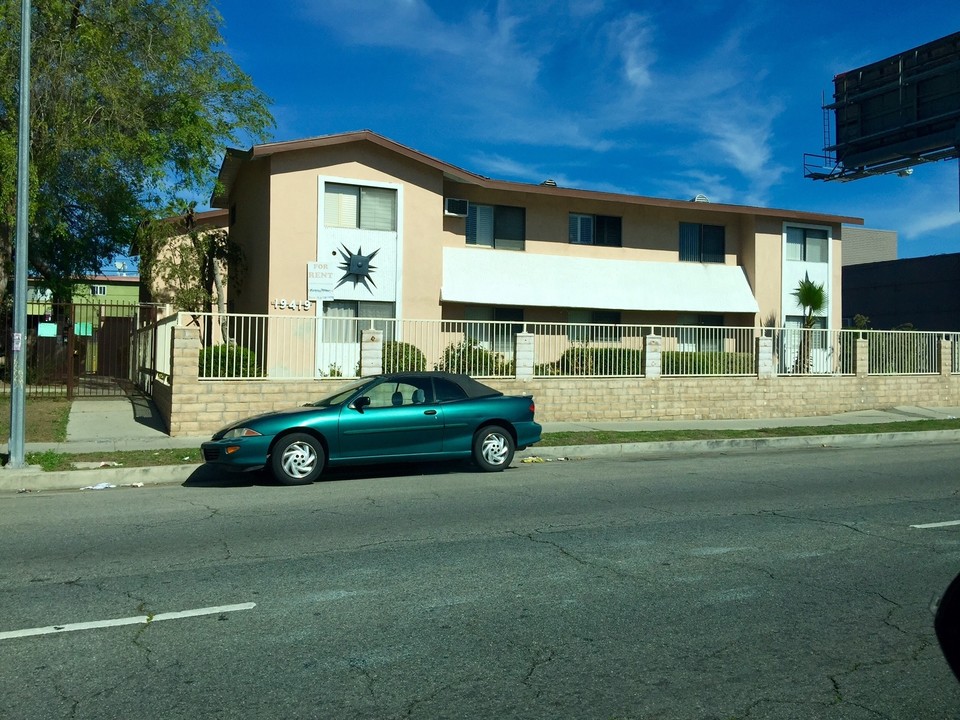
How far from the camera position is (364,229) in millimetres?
23328

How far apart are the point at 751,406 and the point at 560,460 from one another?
882 cm

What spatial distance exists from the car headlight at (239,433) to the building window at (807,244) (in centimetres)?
2375

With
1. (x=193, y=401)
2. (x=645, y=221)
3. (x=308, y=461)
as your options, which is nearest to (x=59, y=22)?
(x=193, y=401)

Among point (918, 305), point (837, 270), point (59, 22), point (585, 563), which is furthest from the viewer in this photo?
point (918, 305)

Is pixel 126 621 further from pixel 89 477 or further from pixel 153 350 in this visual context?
pixel 153 350

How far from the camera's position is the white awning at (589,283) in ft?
83.2

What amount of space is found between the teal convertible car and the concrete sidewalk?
1.56m

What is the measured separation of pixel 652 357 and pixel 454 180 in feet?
26.8

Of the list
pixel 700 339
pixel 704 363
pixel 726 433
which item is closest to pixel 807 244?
pixel 700 339

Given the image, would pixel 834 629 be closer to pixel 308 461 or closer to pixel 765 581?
pixel 765 581

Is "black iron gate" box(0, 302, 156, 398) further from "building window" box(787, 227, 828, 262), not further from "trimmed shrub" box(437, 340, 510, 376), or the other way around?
"building window" box(787, 227, 828, 262)

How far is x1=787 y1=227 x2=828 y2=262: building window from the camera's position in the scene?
3044cm

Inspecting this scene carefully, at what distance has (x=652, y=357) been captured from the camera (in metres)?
20.5

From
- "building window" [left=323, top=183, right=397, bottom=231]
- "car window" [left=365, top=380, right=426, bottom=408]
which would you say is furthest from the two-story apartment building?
"car window" [left=365, top=380, right=426, bottom=408]
